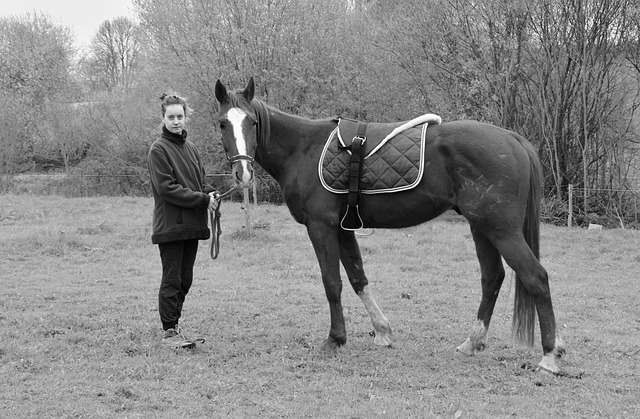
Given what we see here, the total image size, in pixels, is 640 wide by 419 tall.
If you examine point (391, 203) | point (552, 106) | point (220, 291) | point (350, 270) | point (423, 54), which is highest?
point (423, 54)

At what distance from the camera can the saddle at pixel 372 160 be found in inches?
193

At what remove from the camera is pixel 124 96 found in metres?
28.5

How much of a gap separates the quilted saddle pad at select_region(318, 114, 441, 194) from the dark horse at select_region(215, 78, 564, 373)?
0.25 feet

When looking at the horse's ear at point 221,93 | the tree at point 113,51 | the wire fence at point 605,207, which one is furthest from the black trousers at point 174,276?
the tree at point 113,51

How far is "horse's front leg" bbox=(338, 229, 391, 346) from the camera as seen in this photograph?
5574 millimetres

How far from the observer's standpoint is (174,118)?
5.32 meters

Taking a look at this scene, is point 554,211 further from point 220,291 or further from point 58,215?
point 58,215

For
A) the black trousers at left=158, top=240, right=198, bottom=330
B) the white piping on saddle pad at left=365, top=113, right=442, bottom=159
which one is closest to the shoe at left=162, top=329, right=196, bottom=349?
the black trousers at left=158, top=240, right=198, bottom=330

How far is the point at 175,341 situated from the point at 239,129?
6.37ft

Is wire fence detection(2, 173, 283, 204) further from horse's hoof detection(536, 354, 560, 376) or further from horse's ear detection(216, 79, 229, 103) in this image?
horse's hoof detection(536, 354, 560, 376)

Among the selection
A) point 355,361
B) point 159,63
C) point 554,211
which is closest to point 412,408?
Answer: point 355,361

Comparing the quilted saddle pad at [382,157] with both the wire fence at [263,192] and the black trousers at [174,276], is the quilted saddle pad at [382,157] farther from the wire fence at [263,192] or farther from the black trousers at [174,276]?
the wire fence at [263,192]

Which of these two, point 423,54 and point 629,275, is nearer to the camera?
point 629,275

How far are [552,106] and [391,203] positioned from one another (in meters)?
13.0
